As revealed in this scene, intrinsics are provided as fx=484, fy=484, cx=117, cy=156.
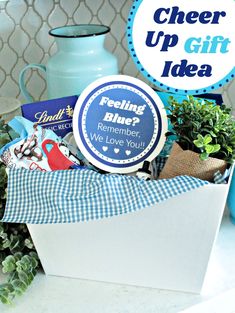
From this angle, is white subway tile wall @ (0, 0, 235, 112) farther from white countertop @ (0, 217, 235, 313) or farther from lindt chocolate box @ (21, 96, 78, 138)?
white countertop @ (0, 217, 235, 313)

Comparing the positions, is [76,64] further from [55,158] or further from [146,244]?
[146,244]

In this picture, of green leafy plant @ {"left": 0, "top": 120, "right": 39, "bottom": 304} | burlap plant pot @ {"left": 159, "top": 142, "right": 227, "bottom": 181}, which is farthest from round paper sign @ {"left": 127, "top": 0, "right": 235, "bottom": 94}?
green leafy plant @ {"left": 0, "top": 120, "right": 39, "bottom": 304}

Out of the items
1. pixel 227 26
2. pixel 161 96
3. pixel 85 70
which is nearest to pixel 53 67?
pixel 85 70

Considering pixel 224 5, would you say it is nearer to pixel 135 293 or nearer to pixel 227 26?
pixel 227 26

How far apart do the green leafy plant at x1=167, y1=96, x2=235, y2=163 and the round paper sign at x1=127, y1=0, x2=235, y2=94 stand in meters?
0.11

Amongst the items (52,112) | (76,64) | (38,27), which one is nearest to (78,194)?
(52,112)

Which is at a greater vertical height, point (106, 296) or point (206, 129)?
point (206, 129)

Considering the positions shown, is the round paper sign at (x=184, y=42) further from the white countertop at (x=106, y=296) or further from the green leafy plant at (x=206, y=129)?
the white countertop at (x=106, y=296)

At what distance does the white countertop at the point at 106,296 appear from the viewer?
70 centimetres

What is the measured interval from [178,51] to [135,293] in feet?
1.34

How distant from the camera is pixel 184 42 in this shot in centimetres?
83

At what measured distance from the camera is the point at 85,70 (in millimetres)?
905

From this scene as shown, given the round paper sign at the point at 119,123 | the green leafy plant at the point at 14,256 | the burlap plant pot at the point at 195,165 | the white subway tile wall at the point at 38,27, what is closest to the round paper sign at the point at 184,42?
the round paper sign at the point at 119,123

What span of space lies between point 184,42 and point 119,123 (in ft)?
0.60
